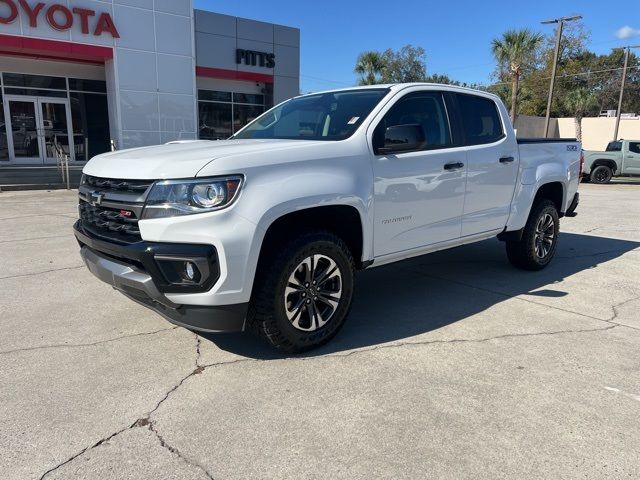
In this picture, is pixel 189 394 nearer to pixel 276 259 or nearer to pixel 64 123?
pixel 276 259

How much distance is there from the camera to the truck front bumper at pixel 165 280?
298 cm

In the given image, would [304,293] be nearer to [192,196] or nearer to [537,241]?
[192,196]

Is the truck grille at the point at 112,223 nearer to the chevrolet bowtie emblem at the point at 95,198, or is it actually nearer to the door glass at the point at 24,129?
the chevrolet bowtie emblem at the point at 95,198

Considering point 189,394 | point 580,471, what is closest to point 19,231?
point 189,394

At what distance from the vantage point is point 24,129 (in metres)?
18.7

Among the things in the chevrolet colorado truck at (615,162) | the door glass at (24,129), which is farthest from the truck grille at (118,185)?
the chevrolet colorado truck at (615,162)

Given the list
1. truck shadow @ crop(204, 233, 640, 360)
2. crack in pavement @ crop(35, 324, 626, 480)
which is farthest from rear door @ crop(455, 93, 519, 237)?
crack in pavement @ crop(35, 324, 626, 480)

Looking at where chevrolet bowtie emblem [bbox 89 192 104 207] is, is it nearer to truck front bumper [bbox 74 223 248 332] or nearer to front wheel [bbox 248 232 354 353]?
truck front bumper [bbox 74 223 248 332]

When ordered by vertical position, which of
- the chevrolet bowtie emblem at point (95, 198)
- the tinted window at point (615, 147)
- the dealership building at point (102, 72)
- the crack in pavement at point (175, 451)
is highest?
the dealership building at point (102, 72)

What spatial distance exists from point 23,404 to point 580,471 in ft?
10.1

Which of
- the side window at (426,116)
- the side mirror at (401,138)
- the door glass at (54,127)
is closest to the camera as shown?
the side mirror at (401,138)

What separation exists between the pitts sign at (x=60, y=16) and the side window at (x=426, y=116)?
54.2 feet

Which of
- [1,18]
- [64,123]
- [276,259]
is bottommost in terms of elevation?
[276,259]

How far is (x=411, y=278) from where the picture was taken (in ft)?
18.8
